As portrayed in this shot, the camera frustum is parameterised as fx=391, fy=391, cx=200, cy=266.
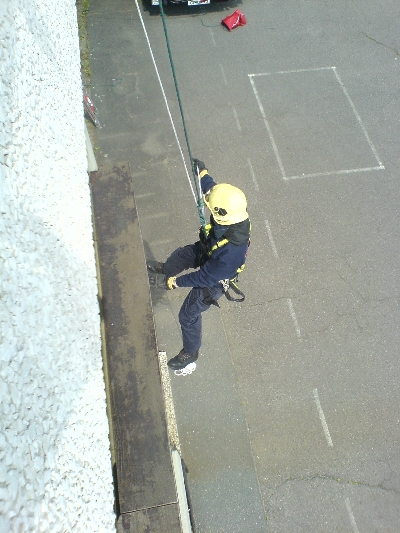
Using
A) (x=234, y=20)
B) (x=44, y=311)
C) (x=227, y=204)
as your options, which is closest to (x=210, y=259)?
(x=227, y=204)

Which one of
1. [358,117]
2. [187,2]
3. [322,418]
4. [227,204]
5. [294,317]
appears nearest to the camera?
[227,204]

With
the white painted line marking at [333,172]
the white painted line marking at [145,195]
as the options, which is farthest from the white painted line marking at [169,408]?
the white painted line marking at [333,172]

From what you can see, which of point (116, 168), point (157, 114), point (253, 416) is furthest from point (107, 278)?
point (157, 114)

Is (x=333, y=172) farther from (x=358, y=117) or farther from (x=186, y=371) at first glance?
(x=186, y=371)

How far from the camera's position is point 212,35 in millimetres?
7355

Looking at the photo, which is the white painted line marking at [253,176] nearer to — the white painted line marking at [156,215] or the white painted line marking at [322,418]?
the white painted line marking at [156,215]

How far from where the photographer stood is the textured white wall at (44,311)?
1110 mm

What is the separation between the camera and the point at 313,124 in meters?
6.39

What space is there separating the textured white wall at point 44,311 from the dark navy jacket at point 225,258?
1.45 m

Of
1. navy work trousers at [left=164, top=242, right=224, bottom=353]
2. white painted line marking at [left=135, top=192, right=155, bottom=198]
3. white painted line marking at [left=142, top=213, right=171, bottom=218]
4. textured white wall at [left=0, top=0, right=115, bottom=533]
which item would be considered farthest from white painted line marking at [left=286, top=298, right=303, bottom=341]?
textured white wall at [left=0, top=0, right=115, bottom=533]

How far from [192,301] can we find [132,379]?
1642 mm

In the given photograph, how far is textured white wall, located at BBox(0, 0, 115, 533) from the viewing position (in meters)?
1.11

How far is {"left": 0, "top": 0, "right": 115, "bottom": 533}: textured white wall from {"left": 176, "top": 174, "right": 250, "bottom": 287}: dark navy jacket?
1445 mm

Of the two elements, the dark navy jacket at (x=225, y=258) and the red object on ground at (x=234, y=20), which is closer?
the dark navy jacket at (x=225, y=258)
